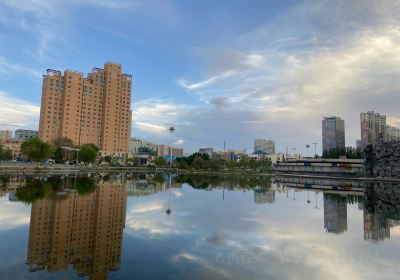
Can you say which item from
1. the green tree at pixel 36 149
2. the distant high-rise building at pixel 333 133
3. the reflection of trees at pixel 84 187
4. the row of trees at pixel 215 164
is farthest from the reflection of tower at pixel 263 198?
the distant high-rise building at pixel 333 133

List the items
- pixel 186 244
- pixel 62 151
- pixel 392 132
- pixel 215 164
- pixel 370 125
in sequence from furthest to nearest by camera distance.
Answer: pixel 392 132 < pixel 370 125 < pixel 215 164 < pixel 62 151 < pixel 186 244

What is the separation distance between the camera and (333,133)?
17400 cm

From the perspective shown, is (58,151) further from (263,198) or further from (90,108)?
(263,198)

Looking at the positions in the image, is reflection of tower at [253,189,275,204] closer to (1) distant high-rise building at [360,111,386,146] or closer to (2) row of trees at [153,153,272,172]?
(2) row of trees at [153,153,272,172]

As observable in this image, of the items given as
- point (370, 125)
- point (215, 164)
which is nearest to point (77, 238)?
point (215, 164)

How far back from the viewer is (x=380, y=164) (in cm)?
Result: 7138

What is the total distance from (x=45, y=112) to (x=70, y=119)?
30.7 feet

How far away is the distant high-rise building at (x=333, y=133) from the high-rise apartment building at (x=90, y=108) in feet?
350

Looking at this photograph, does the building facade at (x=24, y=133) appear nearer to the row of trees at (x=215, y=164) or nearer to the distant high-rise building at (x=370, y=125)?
the row of trees at (x=215, y=164)

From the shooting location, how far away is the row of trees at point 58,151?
78.0 m

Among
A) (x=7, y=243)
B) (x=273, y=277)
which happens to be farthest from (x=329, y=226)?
(x=7, y=243)

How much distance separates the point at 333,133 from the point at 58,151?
13688cm

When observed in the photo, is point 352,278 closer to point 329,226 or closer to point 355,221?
point 329,226

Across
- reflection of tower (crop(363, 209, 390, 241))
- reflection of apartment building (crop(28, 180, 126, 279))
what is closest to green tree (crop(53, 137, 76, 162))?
reflection of apartment building (crop(28, 180, 126, 279))
